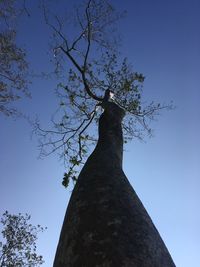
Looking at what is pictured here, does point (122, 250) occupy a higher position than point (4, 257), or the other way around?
point (4, 257)

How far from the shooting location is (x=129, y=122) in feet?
34.3

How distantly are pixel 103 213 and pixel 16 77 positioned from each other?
6.74m

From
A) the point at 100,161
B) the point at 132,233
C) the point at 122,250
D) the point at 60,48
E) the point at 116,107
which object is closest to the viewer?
the point at 122,250

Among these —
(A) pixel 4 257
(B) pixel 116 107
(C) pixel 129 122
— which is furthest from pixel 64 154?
(A) pixel 4 257

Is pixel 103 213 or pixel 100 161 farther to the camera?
pixel 100 161

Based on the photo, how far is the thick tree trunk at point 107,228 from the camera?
2.62 metres

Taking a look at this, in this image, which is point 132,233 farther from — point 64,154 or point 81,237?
point 64,154

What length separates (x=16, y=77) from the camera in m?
8.96

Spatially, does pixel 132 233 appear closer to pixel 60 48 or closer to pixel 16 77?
pixel 16 77

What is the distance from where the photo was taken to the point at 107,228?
285 cm

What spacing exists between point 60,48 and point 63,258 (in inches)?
315

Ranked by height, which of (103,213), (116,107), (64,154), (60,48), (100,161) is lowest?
(103,213)

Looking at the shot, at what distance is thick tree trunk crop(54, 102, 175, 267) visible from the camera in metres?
2.62

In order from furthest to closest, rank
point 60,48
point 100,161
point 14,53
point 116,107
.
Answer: point 60,48, point 14,53, point 116,107, point 100,161
